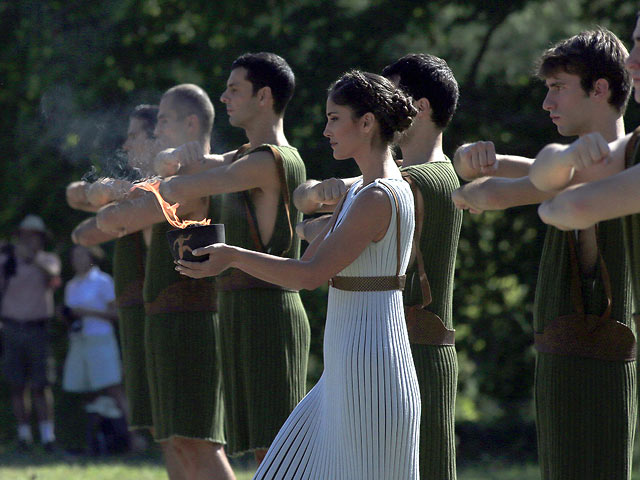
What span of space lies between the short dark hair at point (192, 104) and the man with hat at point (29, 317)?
15.6 ft

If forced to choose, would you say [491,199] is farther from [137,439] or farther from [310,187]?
[137,439]

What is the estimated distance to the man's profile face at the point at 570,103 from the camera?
136 inches

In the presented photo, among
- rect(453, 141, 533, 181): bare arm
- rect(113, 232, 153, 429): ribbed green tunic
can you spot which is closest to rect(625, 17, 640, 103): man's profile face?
rect(453, 141, 533, 181): bare arm

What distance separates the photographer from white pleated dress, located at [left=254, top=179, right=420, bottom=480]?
3.44 m

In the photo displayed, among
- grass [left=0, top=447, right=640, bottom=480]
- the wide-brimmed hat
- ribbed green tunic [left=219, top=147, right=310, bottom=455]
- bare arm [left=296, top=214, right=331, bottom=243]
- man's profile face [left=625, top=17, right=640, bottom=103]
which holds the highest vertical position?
the wide-brimmed hat

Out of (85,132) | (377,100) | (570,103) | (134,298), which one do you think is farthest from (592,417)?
(85,132)

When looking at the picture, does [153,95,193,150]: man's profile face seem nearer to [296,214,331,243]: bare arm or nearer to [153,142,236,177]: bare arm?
[153,142,236,177]: bare arm

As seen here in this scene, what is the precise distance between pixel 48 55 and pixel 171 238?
267 inches

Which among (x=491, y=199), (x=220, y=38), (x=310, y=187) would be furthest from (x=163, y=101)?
(x=220, y=38)

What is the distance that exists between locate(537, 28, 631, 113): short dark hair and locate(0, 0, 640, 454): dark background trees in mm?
5368

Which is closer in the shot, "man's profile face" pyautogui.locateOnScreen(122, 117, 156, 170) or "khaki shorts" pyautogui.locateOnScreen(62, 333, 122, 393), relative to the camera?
"man's profile face" pyautogui.locateOnScreen(122, 117, 156, 170)

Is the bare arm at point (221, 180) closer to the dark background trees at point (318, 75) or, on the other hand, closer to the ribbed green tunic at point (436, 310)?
the ribbed green tunic at point (436, 310)

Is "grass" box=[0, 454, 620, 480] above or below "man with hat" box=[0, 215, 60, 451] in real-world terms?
below

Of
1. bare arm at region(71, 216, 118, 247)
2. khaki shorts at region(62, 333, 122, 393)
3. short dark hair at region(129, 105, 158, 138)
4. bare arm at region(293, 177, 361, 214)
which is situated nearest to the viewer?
bare arm at region(293, 177, 361, 214)
